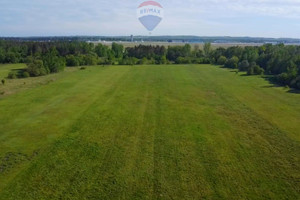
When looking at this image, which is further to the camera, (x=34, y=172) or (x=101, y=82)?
(x=101, y=82)

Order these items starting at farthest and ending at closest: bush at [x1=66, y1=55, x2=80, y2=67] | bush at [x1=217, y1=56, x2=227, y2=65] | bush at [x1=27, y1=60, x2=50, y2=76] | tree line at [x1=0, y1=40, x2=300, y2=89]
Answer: bush at [x1=217, y1=56, x2=227, y2=65] → bush at [x1=66, y1=55, x2=80, y2=67] → bush at [x1=27, y1=60, x2=50, y2=76] → tree line at [x1=0, y1=40, x2=300, y2=89]

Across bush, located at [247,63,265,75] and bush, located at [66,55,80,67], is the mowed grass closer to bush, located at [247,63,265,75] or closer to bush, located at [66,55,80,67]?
bush, located at [247,63,265,75]

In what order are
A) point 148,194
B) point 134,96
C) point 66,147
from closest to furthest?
1. point 148,194
2. point 66,147
3. point 134,96

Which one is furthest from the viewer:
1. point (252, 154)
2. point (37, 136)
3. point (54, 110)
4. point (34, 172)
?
point (54, 110)

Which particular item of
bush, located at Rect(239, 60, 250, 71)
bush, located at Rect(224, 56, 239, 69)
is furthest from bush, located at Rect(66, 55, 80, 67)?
bush, located at Rect(239, 60, 250, 71)

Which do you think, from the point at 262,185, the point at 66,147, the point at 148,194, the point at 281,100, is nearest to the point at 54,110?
the point at 66,147

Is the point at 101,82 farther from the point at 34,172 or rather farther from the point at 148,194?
the point at 148,194

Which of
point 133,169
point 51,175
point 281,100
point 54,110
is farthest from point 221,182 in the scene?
point 281,100
